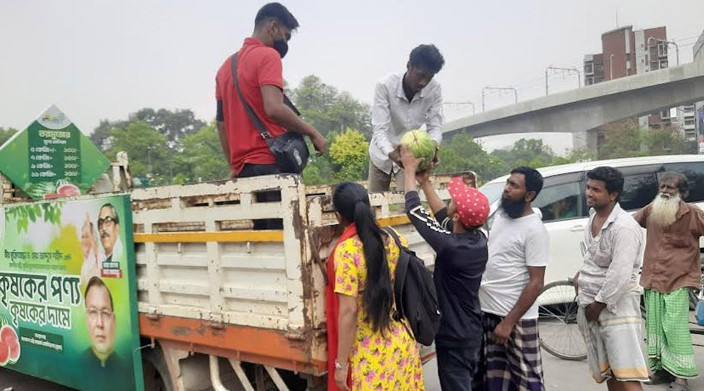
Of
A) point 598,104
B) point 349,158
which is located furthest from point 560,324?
point 598,104

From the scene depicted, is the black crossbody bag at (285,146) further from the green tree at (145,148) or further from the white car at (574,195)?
the green tree at (145,148)

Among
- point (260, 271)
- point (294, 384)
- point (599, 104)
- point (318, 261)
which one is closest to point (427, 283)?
point (318, 261)

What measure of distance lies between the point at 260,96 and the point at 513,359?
2.04 metres

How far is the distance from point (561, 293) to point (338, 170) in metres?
16.7

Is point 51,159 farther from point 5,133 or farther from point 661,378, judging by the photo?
point 5,133

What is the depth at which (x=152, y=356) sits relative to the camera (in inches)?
130

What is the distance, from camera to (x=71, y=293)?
3602 mm

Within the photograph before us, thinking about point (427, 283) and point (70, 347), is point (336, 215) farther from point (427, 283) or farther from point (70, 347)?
point (70, 347)

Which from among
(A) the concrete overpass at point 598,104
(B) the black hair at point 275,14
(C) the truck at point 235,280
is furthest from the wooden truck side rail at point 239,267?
(A) the concrete overpass at point 598,104

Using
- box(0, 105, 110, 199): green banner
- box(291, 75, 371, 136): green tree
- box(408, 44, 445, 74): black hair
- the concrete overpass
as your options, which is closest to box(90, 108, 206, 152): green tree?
box(291, 75, 371, 136): green tree

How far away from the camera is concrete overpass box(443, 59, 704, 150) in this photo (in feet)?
85.1

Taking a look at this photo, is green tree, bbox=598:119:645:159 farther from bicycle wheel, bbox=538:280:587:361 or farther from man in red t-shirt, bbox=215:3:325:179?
man in red t-shirt, bbox=215:3:325:179

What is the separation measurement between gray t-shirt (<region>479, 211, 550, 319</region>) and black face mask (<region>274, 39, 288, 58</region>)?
1629mm

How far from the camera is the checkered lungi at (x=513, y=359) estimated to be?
9.71ft
